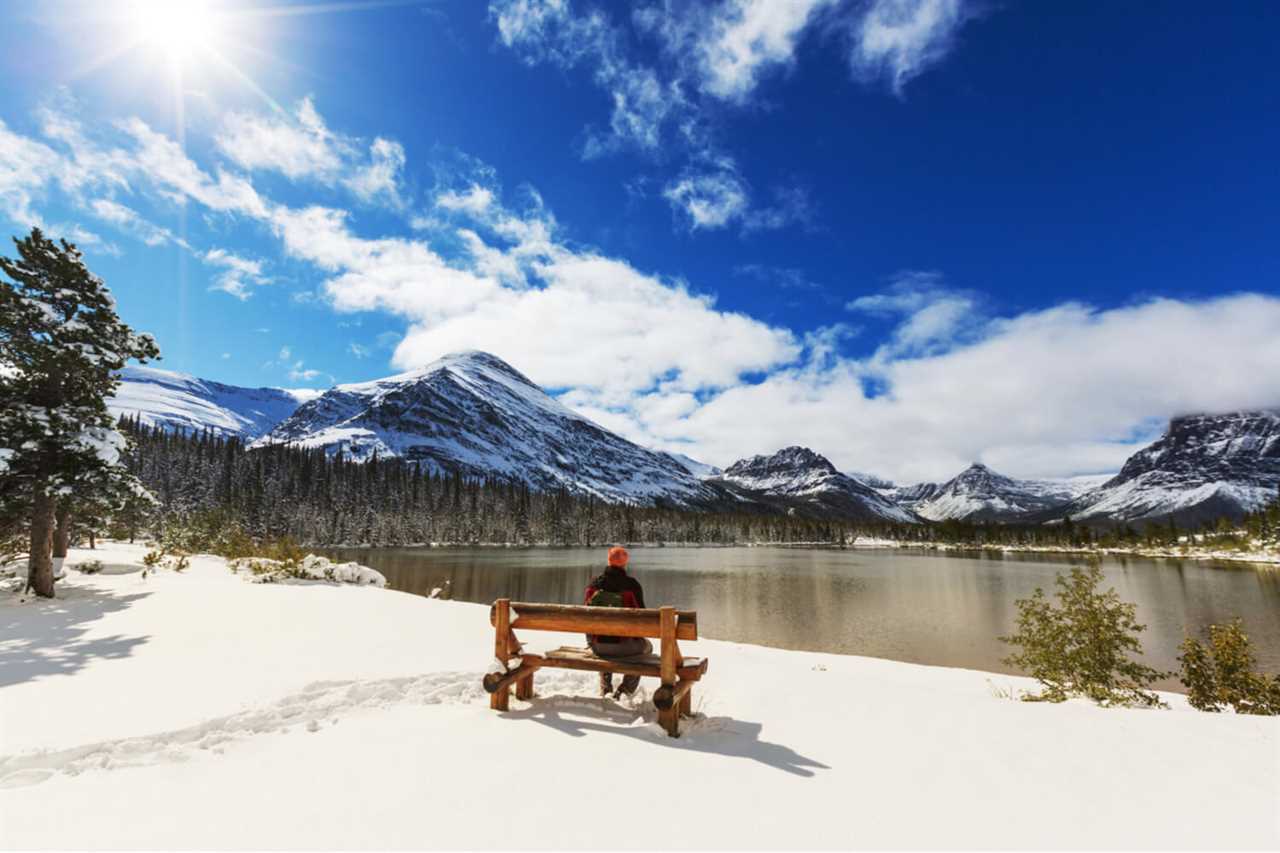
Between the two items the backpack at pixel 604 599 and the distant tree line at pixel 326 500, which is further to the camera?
the distant tree line at pixel 326 500

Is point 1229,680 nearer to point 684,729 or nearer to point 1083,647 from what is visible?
point 1083,647

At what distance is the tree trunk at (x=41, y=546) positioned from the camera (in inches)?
631

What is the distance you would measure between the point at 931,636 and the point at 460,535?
149 m

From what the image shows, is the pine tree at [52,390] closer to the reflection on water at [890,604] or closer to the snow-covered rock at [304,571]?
the snow-covered rock at [304,571]

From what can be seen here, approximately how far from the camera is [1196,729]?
26.9ft

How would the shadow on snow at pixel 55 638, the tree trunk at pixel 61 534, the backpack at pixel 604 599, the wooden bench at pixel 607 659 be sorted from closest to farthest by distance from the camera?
the wooden bench at pixel 607 659, the backpack at pixel 604 599, the shadow on snow at pixel 55 638, the tree trunk at pixel 61 534

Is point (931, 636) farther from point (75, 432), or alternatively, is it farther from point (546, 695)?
point (75, 432)

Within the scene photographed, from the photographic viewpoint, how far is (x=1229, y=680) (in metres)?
11.9

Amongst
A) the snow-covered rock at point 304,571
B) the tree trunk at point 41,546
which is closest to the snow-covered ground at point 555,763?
the tree trunk at point 41,546

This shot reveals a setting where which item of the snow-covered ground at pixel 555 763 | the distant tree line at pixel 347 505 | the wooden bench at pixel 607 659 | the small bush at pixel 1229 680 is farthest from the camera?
the distant tree line at pixel 347 505

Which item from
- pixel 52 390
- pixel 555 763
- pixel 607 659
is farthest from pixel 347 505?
pixel 555 763

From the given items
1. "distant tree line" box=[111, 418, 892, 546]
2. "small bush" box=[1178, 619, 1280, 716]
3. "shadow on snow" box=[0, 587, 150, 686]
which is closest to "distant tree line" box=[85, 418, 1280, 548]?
"distant tree line" box=[111, 418, 892, 546]

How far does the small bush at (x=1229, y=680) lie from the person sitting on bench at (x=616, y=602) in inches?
447

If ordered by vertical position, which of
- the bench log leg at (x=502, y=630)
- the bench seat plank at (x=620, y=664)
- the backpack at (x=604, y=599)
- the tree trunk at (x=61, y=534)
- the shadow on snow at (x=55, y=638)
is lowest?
the shadow on snow at (x=55, y=638)
